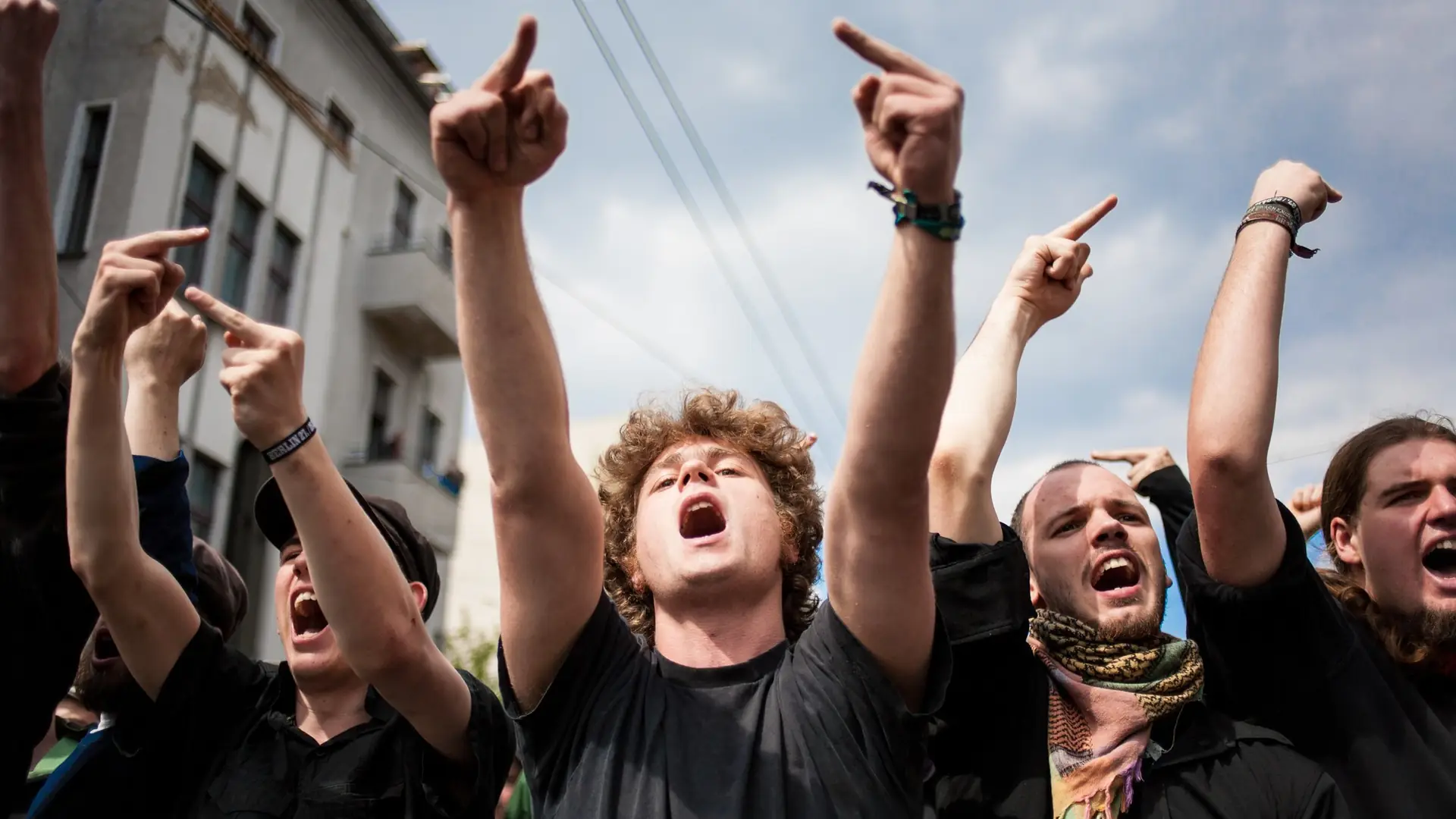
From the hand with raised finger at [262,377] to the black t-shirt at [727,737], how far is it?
0.61 meters

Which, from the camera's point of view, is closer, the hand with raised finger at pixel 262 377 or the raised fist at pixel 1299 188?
the hand with raised finger at pixel 262 377

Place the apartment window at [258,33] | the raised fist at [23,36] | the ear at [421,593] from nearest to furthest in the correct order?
1. the raised fist at [23,36]
2. the ear at [421,593]
3. the apartment window at [258,33]

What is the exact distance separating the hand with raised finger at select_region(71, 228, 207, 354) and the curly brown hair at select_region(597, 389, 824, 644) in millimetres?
1048

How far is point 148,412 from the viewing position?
2.80m

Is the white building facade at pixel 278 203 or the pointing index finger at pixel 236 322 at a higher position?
the white building facade at pixel 278 203

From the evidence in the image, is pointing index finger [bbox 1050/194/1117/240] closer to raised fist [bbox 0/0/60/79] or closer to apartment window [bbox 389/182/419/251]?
raised fist [bbox 0/0/60/79]

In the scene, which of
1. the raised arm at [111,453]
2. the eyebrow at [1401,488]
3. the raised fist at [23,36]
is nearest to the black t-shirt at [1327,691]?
the eyebrow at [1401,488]

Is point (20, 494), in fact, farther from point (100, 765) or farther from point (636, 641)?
point (636, 641)

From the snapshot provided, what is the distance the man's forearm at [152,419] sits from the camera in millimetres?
2785

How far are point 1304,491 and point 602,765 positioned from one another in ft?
8.45

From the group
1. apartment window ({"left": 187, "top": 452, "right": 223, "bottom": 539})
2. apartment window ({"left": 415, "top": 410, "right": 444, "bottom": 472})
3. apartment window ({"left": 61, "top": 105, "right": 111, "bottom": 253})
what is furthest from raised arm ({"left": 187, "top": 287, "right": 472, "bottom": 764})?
apartment window ({"left": 415, "top": 410, "right": 444, "bottom": 472})

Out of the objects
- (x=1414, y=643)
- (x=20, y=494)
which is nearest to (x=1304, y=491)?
(x=1414, y=643)

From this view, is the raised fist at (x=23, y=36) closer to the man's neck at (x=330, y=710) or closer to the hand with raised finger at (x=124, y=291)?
the hand with raised finger at (x=124, y=291)

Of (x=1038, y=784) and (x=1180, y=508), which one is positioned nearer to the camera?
(x=1038, y=784)
